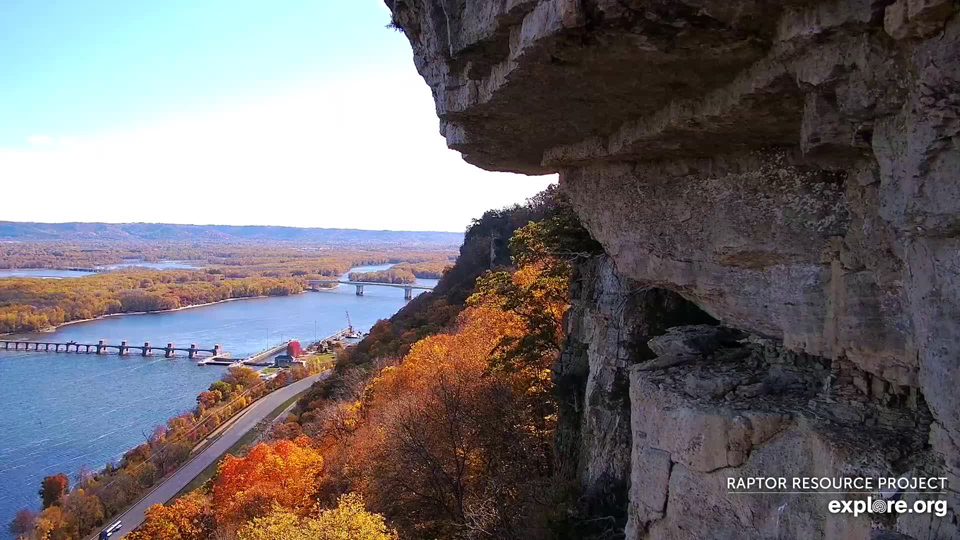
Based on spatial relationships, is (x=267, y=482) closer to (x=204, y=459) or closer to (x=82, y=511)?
(x=82, y=511)

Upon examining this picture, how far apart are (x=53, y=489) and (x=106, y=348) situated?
115ft

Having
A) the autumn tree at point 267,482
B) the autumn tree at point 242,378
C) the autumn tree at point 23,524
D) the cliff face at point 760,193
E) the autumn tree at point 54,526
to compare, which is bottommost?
the autumn tree at point 23,524

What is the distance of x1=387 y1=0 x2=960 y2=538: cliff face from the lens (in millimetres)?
3047

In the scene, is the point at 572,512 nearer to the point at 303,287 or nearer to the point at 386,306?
the point at 386,306

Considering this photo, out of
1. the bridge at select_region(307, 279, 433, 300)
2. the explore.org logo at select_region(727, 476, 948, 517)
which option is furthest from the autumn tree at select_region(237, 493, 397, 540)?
the bridge at select_region(307, 279, 433, 300)

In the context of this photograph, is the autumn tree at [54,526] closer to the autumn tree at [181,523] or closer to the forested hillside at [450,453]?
the autumn tree at [181,523]

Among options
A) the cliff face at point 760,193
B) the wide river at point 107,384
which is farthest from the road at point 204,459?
the cliff face at point 760,193

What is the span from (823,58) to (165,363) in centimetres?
5309

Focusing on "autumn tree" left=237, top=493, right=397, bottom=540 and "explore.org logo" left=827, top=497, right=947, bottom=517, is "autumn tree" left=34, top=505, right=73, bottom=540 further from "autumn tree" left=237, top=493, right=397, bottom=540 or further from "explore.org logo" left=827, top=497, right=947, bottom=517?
"explore.org logo" left=827, top=497, right=947, bottom=517

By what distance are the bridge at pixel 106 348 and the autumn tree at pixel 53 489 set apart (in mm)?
27210

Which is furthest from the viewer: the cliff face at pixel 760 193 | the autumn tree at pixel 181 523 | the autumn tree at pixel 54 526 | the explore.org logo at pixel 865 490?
the autumn tree at pixel 54 526

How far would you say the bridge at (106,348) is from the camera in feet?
167

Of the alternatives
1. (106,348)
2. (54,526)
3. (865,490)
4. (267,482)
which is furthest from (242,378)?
(865,490)

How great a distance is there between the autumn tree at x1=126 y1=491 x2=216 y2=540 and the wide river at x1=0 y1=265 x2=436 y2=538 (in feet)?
30.9
